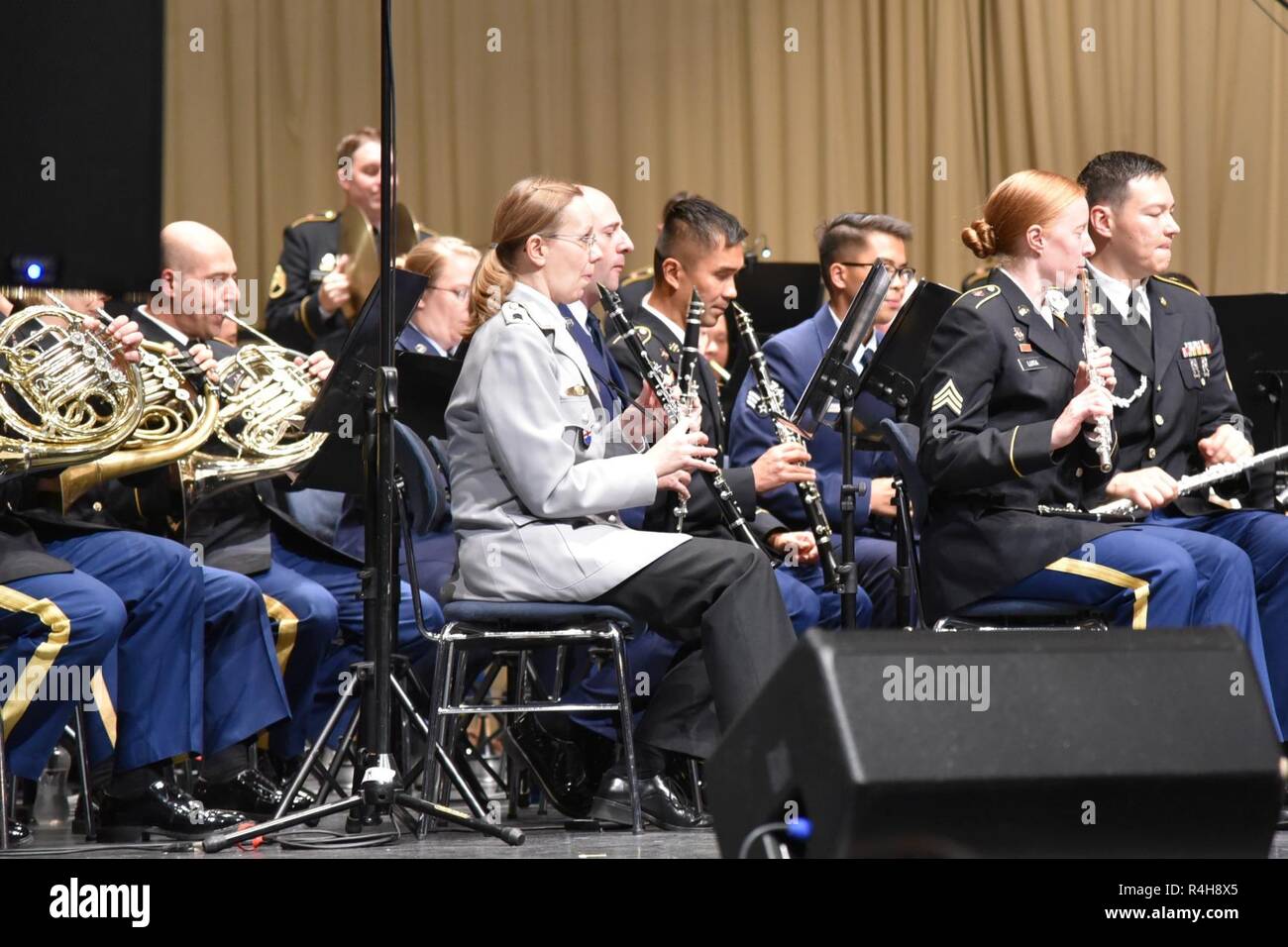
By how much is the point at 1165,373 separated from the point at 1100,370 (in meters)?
0.40

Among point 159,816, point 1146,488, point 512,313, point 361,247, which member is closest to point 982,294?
point 1146,488

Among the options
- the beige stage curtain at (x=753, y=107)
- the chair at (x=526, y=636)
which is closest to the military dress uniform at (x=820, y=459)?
the chair at (x=526, y=636)

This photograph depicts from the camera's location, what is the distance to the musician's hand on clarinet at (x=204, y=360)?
13.6 feet

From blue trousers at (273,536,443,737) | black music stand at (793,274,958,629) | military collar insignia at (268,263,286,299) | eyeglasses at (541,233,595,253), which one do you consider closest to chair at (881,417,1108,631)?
black music stand at (793,274,958,629)

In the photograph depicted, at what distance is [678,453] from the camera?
3.62 metres

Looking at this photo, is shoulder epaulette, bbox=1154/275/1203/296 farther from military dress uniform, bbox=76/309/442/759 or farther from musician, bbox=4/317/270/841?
musician, bbox=4/317/270/841

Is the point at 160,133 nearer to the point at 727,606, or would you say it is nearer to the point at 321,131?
the point at 727,606

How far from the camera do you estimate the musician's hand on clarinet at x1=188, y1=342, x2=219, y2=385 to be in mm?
4137

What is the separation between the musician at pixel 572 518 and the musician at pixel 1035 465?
Answer: 0.51m

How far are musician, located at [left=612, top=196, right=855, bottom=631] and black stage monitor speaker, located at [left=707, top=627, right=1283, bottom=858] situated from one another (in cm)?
187

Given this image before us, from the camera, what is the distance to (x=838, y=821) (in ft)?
6.07

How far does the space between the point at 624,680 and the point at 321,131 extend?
14.5 ft

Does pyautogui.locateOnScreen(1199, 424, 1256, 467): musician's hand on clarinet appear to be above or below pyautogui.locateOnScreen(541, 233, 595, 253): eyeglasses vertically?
below
